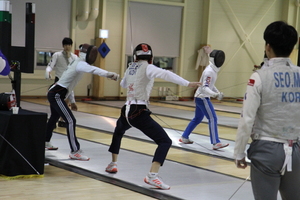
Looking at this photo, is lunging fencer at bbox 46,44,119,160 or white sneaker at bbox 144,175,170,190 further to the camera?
lunging fencer at bbox 46,44,119,160

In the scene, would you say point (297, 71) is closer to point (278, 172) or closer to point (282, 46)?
point (282, 46)

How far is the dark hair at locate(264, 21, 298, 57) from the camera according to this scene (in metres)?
2.21

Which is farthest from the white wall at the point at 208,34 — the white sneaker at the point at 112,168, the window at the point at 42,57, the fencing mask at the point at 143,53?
the fencing mask at the point at 143,53

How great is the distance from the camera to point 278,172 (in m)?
2.23

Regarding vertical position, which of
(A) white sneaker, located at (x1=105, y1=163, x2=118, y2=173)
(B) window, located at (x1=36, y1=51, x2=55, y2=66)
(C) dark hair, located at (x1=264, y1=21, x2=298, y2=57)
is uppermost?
(C) dark hair, located at (x1=264, y1=21, x2=298, y2=57)

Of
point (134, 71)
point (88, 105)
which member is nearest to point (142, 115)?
point (134, 71)

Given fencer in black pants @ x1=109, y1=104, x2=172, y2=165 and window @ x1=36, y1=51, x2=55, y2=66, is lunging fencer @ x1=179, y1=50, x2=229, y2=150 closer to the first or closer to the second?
fencer in black pants @ x1=109, y1=104, x2=172, y2=165

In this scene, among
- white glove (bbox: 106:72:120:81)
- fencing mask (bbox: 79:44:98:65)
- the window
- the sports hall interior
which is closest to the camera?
the sports hall interior

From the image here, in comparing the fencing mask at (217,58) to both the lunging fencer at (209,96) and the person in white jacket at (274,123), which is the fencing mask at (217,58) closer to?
the lunging fencer at (209,96)

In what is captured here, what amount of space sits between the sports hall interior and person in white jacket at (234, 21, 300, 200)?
5.27 feet

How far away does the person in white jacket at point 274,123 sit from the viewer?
2.22 m

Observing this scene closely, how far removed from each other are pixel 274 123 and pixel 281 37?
400mm

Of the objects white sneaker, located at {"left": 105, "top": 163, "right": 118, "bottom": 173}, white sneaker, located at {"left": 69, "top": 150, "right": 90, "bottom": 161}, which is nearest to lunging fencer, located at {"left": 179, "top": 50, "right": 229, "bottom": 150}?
white sneaker, located at {"left": 69, "top": 150, "right": 90, "bottom": 161}

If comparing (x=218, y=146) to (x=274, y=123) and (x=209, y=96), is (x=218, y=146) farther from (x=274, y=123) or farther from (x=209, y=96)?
(x=274, y=123)
